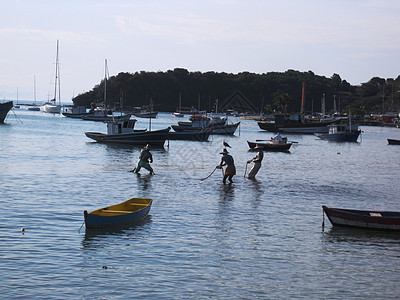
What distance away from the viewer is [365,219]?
72.2 ft

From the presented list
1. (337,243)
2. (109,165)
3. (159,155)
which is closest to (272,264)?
(337,243)

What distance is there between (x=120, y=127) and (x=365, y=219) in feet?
150

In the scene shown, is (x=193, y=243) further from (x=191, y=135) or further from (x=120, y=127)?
(x=191, y=135)

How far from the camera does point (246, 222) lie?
23.5 m

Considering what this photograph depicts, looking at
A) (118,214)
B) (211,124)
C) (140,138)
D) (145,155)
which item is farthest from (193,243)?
(211,124)

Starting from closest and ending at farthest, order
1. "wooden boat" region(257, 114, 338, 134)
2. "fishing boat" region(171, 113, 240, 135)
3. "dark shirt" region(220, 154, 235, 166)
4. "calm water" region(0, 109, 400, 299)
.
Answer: "calm water" region(0, 109, 400, 299) → "dark shirt" region(220, 154, 235, 166) → "fishing boat" region(171, 113, 240, 135) → "wooden boat" region(257, 114, 338, 134)

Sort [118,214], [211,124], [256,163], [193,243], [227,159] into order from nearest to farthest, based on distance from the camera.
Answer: [193,243]
[118,214]
[227,159]
[256,163]
[211,124]

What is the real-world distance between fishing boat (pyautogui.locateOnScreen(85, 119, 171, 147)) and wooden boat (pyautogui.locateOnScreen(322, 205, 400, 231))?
4251 centimetres

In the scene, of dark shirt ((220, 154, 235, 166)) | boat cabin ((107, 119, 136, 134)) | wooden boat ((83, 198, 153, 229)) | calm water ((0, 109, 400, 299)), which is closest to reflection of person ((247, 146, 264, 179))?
calm water ((0, 109, 400, 299))

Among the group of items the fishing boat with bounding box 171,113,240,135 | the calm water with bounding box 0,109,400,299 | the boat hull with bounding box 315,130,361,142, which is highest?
the fishing boat with bounding box 171,113,240,135

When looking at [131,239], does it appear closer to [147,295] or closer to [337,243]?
[147,295]

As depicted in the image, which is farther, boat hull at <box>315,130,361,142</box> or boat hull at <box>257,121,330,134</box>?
boat hull at <box>257,121,330,134</box>

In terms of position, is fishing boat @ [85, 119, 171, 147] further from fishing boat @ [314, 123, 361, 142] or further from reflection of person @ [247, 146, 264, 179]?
fishing boat @ [314, 123, 361, 142]

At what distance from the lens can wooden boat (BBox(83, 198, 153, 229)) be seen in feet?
66.9
